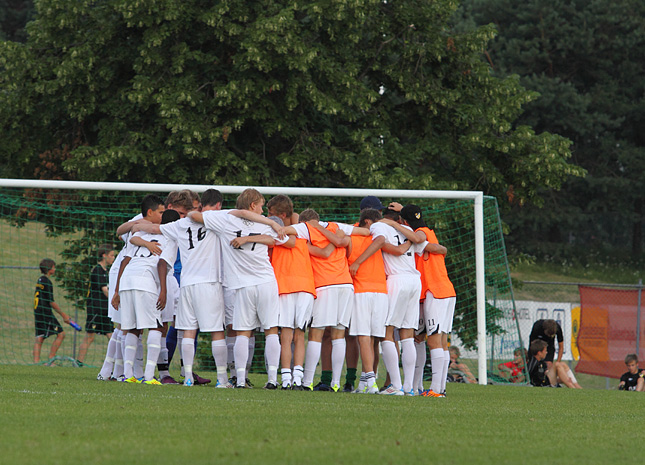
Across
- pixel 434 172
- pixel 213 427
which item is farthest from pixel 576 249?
pixel 213 427

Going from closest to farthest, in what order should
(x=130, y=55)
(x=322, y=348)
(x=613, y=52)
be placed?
(x=322, y=348) < (x=130, y=55) < (x=613, y=52)

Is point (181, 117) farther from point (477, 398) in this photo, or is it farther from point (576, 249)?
point (576, 249)

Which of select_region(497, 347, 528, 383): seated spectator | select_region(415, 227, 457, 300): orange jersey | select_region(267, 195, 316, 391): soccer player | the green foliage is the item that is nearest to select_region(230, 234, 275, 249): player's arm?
select_region(267, 195, 316, 391): soccer player

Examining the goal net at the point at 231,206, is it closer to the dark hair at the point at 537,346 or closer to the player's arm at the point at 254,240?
the dark hair at the point at 537,346

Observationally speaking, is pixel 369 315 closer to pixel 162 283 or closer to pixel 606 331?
pixel 162 283

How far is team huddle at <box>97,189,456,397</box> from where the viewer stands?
8.95m

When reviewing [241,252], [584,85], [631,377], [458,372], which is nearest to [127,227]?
[241,252]

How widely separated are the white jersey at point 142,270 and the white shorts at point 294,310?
Answer: 4.69 ft

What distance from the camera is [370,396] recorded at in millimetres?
8805

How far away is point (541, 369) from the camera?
14828mm

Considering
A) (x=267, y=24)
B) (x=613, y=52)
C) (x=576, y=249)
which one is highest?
(x=613, y=52)

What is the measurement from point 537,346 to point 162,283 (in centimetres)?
767

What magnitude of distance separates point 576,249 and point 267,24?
105ft

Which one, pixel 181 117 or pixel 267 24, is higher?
pixel 267 24
